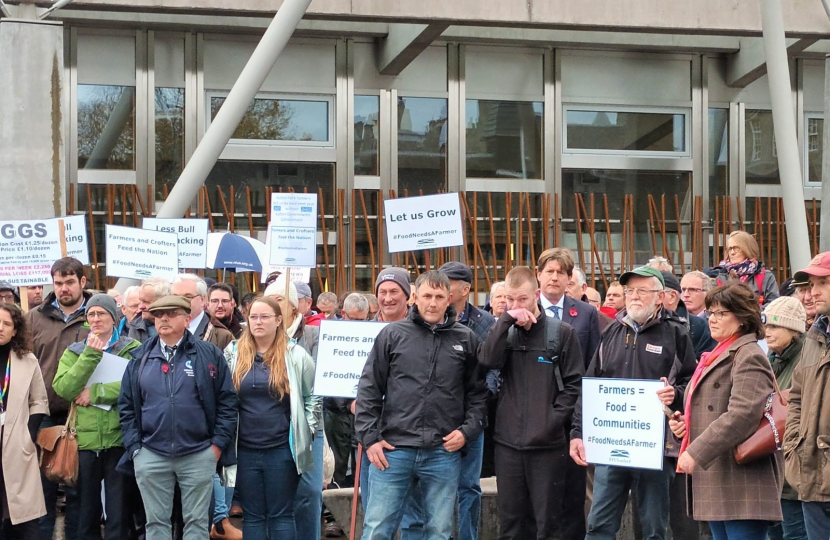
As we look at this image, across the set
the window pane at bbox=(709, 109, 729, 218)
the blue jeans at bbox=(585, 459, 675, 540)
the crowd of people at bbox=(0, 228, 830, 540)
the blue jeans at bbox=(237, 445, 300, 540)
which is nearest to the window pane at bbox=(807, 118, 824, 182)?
the window pane at bbox=(709, 109, 729, 218)

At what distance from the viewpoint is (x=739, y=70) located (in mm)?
17234

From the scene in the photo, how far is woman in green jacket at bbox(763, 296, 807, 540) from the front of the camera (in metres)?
6.52

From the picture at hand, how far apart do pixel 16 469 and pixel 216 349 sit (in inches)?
57.7

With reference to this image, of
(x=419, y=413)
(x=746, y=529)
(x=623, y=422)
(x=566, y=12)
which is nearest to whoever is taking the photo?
(x=746, y=529)

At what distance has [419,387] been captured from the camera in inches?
248

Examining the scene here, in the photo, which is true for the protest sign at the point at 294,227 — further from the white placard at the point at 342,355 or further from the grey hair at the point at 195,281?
the white placard at the point at 342,355

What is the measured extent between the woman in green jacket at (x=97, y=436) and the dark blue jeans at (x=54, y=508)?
0.49 feet

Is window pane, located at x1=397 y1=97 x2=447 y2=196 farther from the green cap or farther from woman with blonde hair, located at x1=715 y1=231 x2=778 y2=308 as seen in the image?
the green cap

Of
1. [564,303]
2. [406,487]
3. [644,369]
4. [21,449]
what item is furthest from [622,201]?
[21,449]

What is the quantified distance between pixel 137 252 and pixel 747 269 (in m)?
5.16

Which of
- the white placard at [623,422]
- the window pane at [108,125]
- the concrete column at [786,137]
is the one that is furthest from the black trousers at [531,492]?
the window pane at [108,125]

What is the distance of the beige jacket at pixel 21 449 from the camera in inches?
266

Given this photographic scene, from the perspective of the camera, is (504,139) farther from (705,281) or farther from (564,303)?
(564,303)

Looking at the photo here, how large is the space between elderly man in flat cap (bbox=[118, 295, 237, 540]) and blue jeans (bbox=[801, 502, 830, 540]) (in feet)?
11.1
